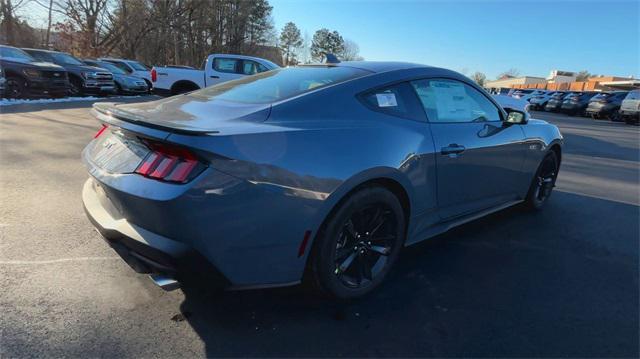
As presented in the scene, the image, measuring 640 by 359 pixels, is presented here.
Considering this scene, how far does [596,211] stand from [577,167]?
3110mm

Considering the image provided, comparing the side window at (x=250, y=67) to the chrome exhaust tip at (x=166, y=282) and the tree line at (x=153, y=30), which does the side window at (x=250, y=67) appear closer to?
the chrome exhaust tip at (x=166, y=282)

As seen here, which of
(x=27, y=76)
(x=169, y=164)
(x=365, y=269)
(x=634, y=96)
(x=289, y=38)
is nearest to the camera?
(x=169, y=164)

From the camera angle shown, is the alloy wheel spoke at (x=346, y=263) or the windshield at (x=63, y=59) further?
the windshield at (x=63, y=59)

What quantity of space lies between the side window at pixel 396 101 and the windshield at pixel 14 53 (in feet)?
49.9

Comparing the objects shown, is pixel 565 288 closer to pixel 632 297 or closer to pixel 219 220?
pixel 632 297

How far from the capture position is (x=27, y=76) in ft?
44.3

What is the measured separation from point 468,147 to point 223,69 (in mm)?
10672

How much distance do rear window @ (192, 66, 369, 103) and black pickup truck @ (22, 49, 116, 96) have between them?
15001 millimetres

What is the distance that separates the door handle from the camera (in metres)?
3.14

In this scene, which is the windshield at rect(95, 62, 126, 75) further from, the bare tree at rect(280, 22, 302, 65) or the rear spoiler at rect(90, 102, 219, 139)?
the bare tree at rect(280, 22, 302, 65)

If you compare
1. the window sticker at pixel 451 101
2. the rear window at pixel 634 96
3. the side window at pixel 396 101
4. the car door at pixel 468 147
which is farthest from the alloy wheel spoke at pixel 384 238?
the rear window at pixel 634 96

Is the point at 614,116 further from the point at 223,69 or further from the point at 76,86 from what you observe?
the point at 76,86

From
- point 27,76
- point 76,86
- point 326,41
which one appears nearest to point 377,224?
point 27,76

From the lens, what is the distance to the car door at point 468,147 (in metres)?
3.20
